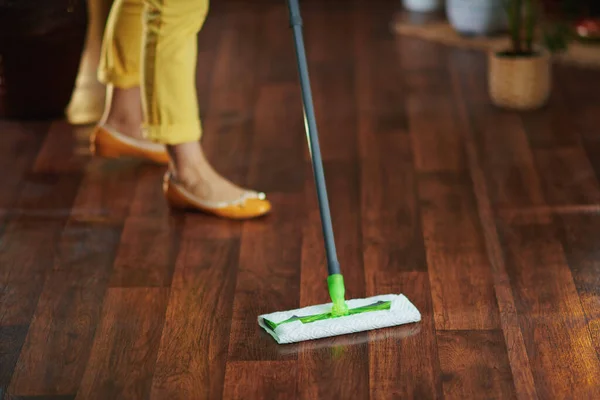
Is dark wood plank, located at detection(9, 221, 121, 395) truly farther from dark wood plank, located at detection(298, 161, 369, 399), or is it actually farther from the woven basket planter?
the woven basket planter

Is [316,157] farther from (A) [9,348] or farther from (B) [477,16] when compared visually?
(B) [477,16]

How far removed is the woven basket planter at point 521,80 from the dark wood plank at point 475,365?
3.61 ft

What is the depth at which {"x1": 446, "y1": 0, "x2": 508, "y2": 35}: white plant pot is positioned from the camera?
125 inches

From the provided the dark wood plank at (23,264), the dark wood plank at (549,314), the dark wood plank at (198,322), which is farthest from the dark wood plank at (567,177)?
the dark wood plank at (23,264)

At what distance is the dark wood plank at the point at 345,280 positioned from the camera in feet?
5.31

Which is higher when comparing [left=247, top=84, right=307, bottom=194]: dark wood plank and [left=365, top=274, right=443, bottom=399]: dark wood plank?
[left=365, top=274, right=443, bottom=399]: dark wood plank

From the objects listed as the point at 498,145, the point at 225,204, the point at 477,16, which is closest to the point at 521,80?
the point at 498,145

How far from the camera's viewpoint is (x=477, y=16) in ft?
10.5

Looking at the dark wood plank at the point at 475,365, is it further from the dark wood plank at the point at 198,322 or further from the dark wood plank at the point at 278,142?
the dark wood plank at the point at 278,142

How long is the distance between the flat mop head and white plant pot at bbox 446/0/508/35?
159cm

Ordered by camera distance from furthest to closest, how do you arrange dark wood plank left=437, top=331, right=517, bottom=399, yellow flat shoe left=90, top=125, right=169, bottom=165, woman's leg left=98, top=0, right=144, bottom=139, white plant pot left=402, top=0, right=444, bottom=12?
white plant pot left=402, top=0, right=444, bottom=12 → yellow flat shoe left=90, top=125, right=169, bottom=165 → woman's leg left=98, top=0, right=144, bottom=139 → dark wood plank left=437, top=331, right=517, bottom=399

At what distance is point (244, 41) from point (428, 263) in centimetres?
148

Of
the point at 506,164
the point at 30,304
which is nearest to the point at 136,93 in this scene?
the point at 30,304

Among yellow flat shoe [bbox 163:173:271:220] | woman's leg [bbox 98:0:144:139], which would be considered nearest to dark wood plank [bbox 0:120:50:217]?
woman's leg [bbox 98:0:144:139]
